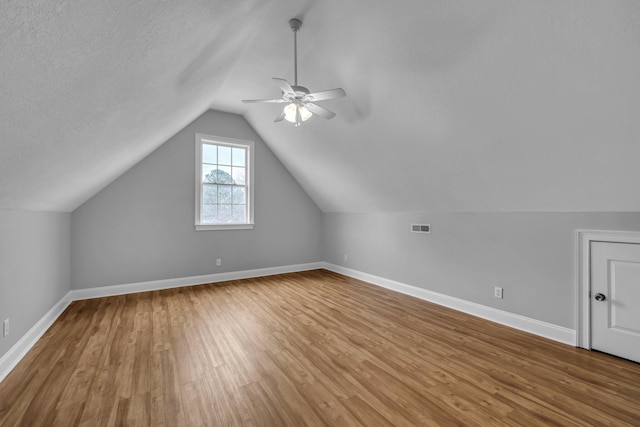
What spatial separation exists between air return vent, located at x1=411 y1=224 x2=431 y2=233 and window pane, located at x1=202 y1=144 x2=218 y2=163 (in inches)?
146

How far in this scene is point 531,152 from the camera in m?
2.48

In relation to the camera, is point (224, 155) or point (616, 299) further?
point (224, 155)

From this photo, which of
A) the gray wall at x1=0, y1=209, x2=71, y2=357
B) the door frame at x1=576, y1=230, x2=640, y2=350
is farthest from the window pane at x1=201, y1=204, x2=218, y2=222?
the door frame at x1=576, y1=230, x2=640, y2=350

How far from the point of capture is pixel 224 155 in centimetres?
533

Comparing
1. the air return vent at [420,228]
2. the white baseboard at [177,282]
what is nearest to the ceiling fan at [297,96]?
the air return vent at [420,228]

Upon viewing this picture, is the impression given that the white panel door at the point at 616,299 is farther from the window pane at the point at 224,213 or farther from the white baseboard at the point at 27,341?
the window pane at the point at 224,213

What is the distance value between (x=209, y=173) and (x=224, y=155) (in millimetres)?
451

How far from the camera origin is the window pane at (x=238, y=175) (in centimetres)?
542

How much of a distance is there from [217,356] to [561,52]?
3.42 m

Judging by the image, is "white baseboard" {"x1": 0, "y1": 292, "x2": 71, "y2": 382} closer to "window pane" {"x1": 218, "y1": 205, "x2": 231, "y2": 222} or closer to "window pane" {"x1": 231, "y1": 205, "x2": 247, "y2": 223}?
"window pane" {"x1": 218, "y1": 205, "x2": 231, "y2": 222}

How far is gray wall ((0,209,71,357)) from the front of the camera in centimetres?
221

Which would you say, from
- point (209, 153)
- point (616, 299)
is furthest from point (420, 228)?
point (209, 153)

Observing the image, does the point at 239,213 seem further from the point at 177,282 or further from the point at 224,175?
the point at 177,282

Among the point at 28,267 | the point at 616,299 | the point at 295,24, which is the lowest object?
the point at 616,299
